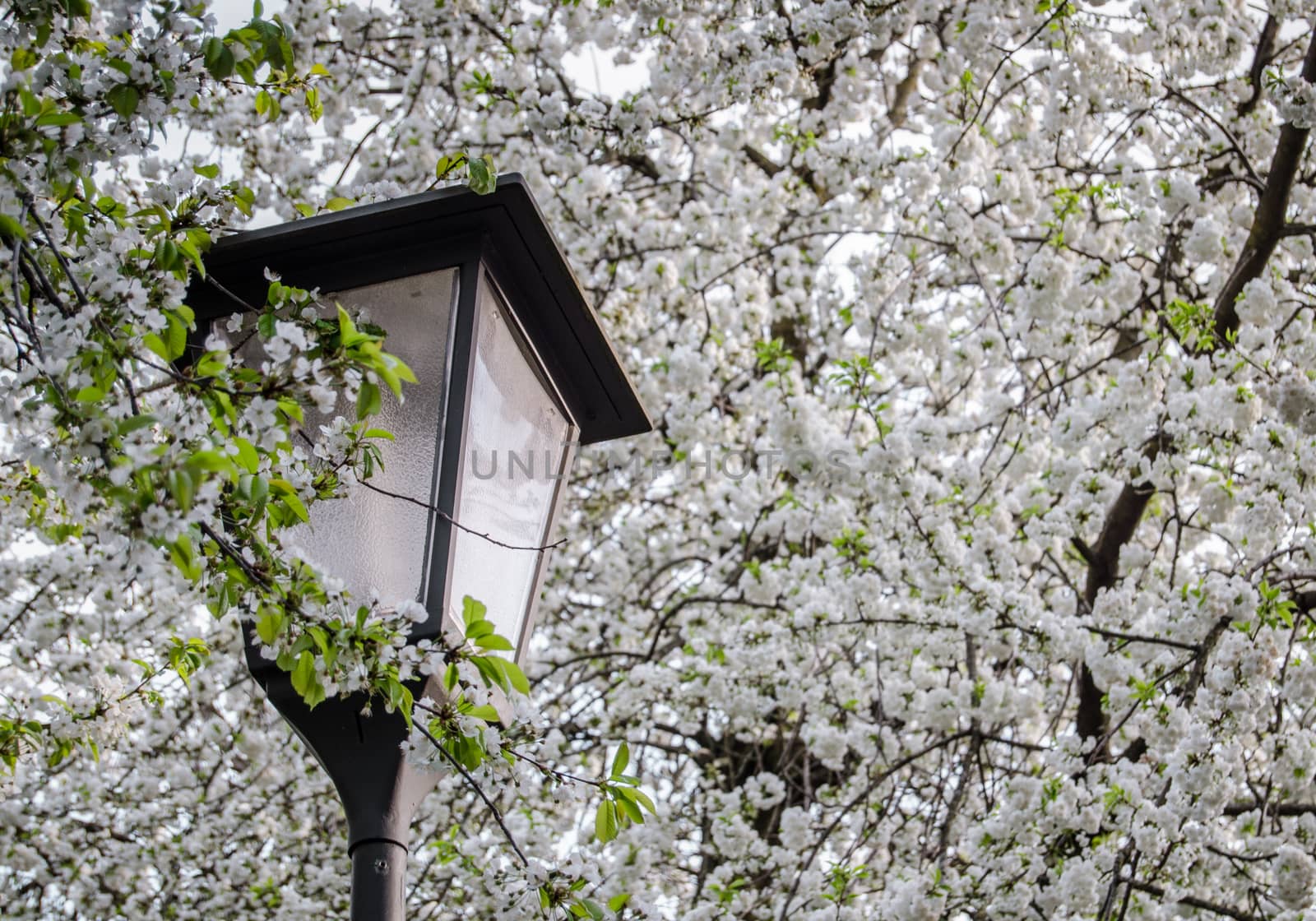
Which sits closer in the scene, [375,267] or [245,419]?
[245,419]

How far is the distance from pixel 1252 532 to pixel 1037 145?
264 centimetres

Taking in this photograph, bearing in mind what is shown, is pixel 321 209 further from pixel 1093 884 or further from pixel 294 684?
pixel 1093 884

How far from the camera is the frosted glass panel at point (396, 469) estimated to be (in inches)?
70.7

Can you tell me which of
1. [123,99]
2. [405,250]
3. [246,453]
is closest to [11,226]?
[123,99]

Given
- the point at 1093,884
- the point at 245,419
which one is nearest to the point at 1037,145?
the point at 1093,884

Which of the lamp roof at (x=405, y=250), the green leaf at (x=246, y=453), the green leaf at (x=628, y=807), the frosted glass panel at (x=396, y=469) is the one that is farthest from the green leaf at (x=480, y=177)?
the green leaf at (x=628, y=807)

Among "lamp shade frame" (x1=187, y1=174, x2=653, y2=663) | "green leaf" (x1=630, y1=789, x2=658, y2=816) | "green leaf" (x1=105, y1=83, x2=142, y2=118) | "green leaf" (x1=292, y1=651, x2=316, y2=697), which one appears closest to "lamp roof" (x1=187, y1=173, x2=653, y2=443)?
"lamp shade frame" (x1=187, y1=174, x2=653, y2=663)

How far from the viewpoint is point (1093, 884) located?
3869mm

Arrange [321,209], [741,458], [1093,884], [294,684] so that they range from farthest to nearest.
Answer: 1. [741,458]
2. [1093,884]
3. [321,209]
4. [294,684]

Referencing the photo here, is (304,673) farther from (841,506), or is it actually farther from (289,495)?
(841,506)

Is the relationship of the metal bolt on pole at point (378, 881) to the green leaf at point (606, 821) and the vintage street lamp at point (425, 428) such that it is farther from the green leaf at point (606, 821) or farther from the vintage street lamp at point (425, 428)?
the green leaf at point (606, 821)

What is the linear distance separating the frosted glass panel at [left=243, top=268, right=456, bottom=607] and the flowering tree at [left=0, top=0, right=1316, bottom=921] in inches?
11.5

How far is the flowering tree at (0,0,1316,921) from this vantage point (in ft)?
13.0

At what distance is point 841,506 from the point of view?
5336mm
